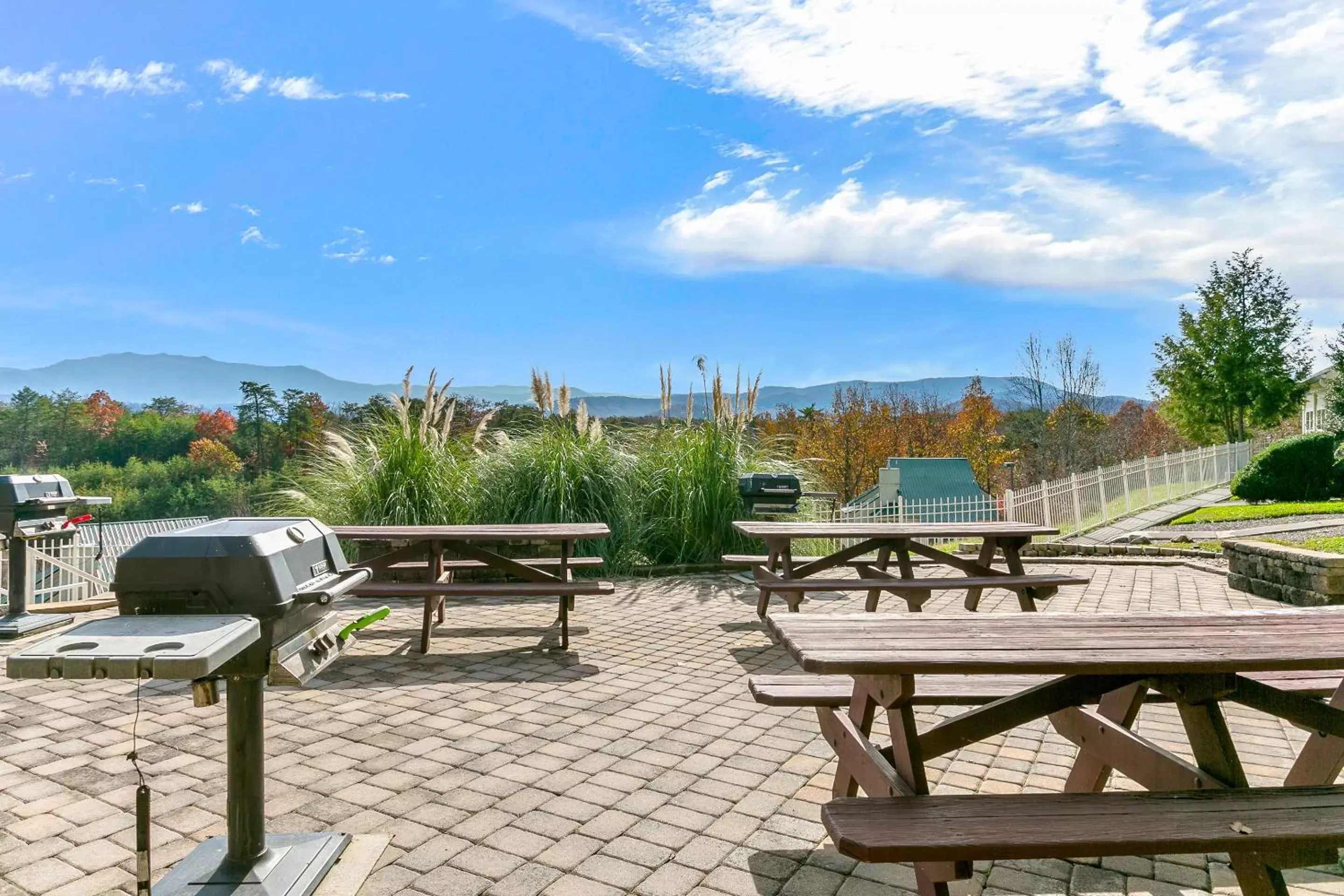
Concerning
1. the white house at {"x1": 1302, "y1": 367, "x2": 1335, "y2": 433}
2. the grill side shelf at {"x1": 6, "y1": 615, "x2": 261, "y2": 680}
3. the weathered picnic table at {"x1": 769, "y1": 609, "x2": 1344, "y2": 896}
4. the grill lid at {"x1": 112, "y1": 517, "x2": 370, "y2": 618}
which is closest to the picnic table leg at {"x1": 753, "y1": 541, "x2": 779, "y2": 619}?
the weathered picnic table at {"x1": 769, "y1": 609, "x2": 1344, "y2": 896}

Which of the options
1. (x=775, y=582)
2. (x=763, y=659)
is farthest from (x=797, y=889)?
(x=775, y=582)

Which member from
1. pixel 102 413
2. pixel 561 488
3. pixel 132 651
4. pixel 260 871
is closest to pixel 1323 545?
pixel 561 488

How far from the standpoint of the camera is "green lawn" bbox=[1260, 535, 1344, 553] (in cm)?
705

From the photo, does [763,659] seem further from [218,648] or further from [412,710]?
[218,648]

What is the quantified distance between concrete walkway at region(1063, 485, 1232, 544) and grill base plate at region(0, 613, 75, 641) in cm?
1074

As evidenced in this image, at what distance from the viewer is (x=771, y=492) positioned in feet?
24.6

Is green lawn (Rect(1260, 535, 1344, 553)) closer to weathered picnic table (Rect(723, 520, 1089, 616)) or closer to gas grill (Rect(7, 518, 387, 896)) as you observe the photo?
weathered picnic table (Rect(723, 520, 1089, 616))

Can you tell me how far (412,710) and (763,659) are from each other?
201 cm

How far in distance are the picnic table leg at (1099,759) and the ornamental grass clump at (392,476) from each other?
6.21 meters

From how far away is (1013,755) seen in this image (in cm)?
329

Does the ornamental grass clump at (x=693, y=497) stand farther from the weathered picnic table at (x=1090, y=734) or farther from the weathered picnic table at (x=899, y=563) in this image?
the weathered picnic table at (x=1090, y=734)

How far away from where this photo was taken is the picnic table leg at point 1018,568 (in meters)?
5.68

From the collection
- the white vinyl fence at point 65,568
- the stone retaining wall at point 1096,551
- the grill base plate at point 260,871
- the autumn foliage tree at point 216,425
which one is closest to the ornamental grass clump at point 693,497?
the stone retaining wall at point 1096,551

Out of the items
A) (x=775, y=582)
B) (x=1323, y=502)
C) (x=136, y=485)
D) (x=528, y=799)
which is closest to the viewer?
(x=528, y=799)
